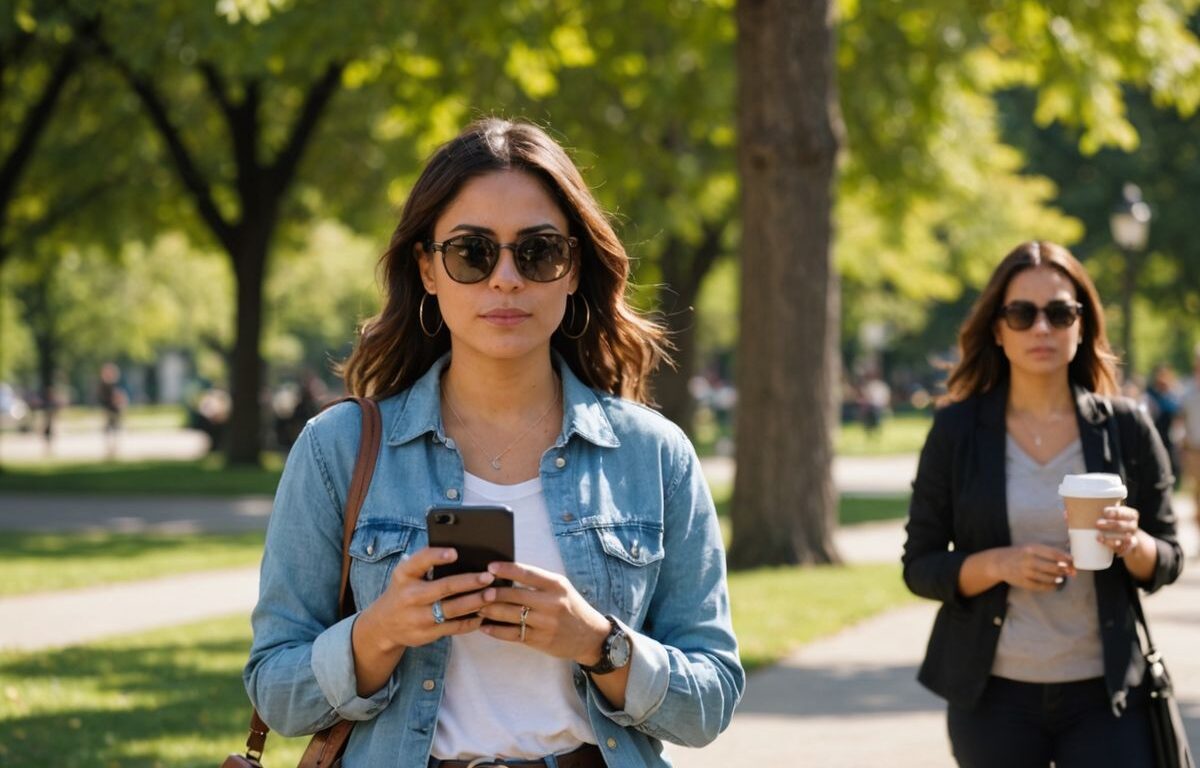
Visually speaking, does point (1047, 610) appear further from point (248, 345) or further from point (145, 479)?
point (248, 345)

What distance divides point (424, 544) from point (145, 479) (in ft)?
81.1

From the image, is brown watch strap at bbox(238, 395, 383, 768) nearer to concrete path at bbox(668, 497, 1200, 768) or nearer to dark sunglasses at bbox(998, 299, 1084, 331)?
dark sunglasses at bbox(998, 299, 1084, 331)

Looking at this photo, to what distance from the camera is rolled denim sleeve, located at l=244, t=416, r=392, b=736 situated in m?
2.77

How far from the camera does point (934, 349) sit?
68.6 meters

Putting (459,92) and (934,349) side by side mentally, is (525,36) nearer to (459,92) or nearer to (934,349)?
(459,92)

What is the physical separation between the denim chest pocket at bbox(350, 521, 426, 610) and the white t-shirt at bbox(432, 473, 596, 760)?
15 centimetres

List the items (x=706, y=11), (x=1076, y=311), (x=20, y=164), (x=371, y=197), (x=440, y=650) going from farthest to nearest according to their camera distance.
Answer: (x=371, y=197) < (x=20, y=164) < (x=706, y=11) < (x=1076, y=311) < (x=440, y=650)

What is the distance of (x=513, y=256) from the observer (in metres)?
2.90

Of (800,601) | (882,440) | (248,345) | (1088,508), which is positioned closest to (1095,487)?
(1088,508)

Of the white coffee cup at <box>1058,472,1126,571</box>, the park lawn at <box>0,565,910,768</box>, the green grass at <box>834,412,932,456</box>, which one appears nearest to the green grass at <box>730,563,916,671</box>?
the park lawn at <box>0,565,910,768</box>

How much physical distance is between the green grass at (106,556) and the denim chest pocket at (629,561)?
11.1m

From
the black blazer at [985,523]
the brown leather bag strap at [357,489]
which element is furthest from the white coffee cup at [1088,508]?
the brown leather bag strap at [357,489]

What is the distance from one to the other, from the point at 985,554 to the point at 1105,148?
45.3 metres

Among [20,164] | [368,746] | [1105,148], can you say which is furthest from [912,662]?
[1105,148]
